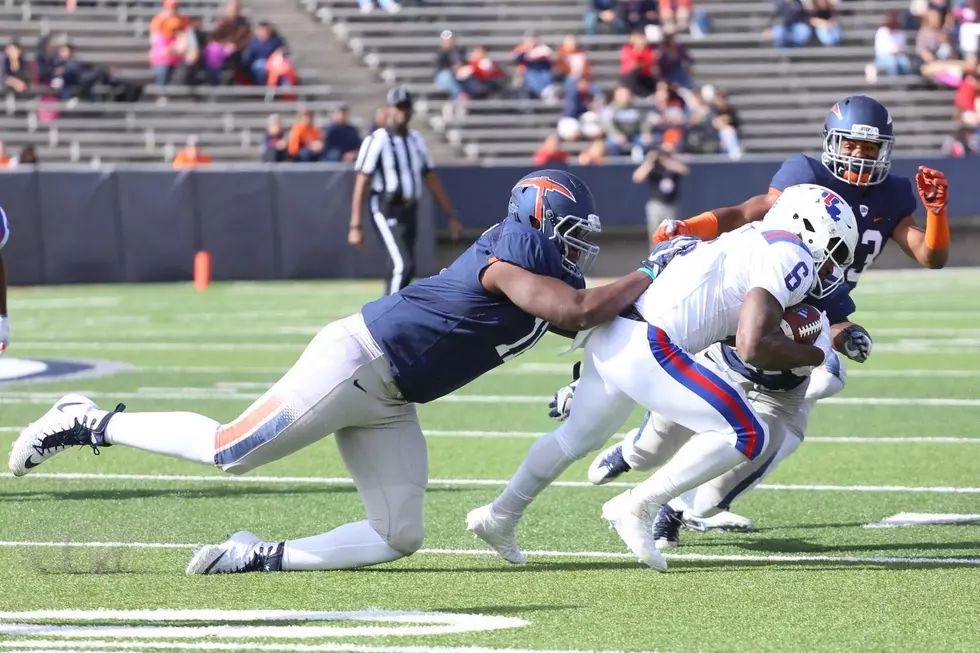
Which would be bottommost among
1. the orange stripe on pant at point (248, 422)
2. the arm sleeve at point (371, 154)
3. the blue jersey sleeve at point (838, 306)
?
the arm sleeve at point (371, 154)

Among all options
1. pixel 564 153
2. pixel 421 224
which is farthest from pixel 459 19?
pixel 421 224

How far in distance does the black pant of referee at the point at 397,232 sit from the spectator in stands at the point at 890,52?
43.4ft

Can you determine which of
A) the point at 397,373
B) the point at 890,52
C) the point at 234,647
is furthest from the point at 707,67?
the point at 234,647

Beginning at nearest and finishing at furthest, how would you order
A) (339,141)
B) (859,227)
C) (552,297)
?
1. (552,297)
2. (859,227)
3. (339,141)

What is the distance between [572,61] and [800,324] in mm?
17691

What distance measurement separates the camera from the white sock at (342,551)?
188 inches

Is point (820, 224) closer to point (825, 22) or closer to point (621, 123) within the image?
point (621, 123)

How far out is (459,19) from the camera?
2319 cm

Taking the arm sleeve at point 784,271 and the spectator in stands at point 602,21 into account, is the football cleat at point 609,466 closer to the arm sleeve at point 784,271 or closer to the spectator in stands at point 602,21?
the arm sleeve at point 784,271

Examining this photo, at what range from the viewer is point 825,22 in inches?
948

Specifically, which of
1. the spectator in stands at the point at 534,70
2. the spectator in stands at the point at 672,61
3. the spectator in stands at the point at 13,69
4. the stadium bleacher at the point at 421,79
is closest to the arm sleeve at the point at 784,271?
the stadium bleacher at the point at 421,79

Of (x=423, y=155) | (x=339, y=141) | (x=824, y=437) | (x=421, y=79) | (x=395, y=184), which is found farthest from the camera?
(x=421, y=79)

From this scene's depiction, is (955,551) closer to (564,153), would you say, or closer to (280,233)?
(280,233)

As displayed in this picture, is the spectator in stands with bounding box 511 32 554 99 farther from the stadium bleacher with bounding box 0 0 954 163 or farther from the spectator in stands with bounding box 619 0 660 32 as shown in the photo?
the spectator in stands with bounding box 619 0 660 32
